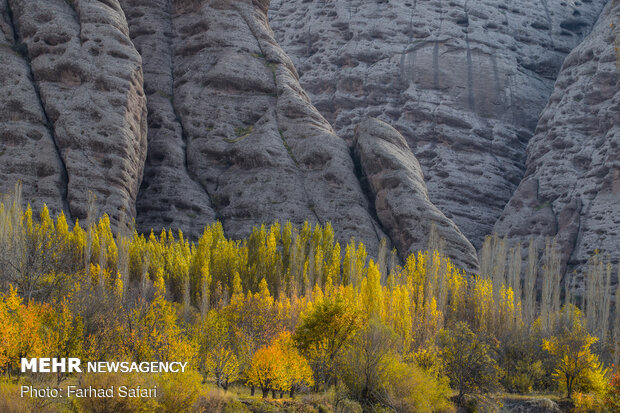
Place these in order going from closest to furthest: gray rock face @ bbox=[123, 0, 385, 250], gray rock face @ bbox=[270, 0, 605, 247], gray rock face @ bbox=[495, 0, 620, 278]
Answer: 1. gray rock face @ bbox=[123, 0, 385, 250]
2. gray rock face @ bbox=[495, 0, 620, 278]
3. gray rock face @ bbox=[270, 0, 605, 247]

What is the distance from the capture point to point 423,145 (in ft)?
336

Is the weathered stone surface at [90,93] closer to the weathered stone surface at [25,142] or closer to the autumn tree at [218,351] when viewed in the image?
the weathered stone surface at [25,142]

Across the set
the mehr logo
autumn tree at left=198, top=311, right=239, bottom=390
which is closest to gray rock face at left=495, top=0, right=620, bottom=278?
autumn tree at left=198, top=311, right=239, bottom=390

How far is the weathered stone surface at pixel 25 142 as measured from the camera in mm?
60844

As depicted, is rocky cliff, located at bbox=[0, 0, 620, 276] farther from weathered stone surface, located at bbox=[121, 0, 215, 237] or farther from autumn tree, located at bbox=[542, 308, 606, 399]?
autumn tree, located at bbox=[542, 308, 606, 399]

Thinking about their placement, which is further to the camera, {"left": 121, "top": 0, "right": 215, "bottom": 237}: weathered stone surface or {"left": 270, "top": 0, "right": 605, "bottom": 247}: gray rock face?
{"left": 270, "top": 0, "right": 605, "bottom": 247}: gray rock face

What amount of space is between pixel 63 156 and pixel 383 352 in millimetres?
33351

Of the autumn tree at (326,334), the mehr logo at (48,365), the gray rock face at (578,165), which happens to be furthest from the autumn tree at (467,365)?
the gray rock face at (578,165)

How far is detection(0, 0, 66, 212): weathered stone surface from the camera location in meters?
60.8

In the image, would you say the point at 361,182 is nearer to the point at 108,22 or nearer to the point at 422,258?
the point at 422,258

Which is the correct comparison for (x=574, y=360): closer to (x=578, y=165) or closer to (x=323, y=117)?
(x=578, y=165)

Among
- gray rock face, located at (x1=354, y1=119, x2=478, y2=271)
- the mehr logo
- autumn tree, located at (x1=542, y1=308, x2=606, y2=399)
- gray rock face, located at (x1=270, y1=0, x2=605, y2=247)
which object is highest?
gray rock face, located at (x1=270, y1=0, x2=605, y2=247)

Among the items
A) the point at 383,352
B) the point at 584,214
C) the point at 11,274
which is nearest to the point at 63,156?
the point at 11,274

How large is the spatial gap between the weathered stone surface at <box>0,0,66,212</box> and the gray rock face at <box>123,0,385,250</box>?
32.8 feet
